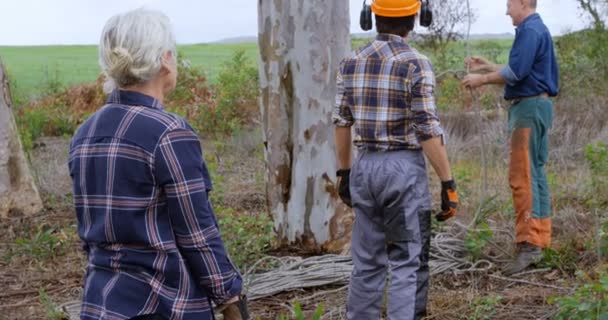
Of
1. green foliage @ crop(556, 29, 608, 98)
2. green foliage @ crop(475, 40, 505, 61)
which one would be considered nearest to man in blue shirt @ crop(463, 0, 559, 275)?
green foliage @ crop(556, 29, 608, 98)

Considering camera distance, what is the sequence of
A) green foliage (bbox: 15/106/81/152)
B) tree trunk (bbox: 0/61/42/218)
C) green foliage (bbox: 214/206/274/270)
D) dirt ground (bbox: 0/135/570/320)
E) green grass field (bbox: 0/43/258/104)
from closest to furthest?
dirt ground (bbox: 0/135/570/320) → green foliage (bbox: 214/206/274/270) → tree trunk (bbox: 0/61/42/218) → green foliage (bbox: 15/106/81/152) → green grass field (bbox: 0/43/258/104)

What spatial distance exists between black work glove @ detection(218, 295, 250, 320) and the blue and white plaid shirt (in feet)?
0.16

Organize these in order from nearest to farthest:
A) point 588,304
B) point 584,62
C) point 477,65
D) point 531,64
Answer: point 588,304 → point 531,64 → point 477,65 → point 584,62

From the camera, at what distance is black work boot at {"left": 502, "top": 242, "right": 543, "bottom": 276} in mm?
6668

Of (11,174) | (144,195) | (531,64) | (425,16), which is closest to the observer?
(144,195)

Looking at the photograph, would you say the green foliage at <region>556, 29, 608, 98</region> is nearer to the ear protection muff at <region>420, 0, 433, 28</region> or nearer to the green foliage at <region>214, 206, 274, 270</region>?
the green foliage at <region>214, 206, 274, 270</region>

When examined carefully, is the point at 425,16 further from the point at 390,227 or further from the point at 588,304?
the point at 588,304

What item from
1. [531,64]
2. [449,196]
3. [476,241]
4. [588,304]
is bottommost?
[476,241]

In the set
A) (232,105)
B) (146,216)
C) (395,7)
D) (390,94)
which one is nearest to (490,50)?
Result: (232,105)

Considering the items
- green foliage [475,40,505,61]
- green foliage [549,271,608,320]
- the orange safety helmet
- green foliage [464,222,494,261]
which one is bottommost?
green foliage [464,222,494,261]

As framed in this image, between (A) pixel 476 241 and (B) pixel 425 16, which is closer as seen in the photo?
(B) pixel 425 16

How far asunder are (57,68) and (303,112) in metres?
15.6

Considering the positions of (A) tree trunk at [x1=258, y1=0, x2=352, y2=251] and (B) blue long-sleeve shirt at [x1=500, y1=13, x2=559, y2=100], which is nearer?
(B) blue long-sleeve shirt at [x1=500, y1=13, x2=559, y2=100]

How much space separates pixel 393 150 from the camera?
4.98m
